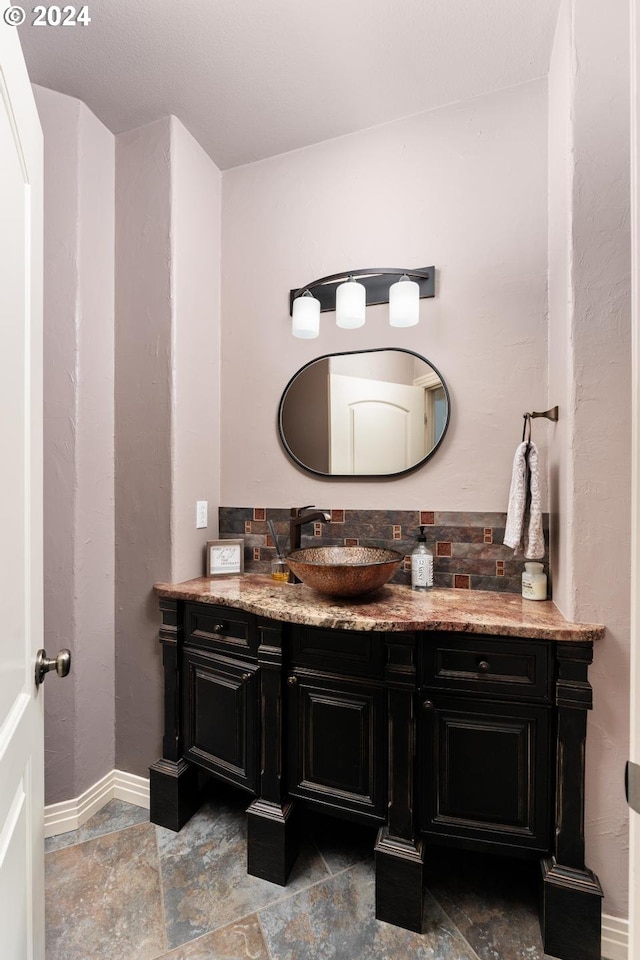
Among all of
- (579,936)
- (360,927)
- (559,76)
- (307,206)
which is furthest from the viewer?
(307,206)

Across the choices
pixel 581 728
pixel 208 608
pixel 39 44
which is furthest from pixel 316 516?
pixel 39 44

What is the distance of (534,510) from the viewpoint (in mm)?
1618

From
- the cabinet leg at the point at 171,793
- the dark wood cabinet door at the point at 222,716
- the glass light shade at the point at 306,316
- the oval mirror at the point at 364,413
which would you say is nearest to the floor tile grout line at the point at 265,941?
the dark wood cabinet door at the point at 222,716

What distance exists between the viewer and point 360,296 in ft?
6.22

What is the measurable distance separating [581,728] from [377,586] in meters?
0.71

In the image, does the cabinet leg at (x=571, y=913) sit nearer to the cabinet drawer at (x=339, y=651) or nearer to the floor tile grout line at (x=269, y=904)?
the floor tile grout line at (x=269, y=904)

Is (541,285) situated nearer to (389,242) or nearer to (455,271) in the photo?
(455,271)

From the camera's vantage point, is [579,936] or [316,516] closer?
[579,936]

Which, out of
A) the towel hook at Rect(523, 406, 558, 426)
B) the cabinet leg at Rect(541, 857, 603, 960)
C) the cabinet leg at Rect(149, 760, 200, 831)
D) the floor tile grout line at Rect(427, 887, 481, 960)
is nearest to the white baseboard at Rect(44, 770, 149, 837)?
the cabinet leg at Rect(149, 760, 200, 831)

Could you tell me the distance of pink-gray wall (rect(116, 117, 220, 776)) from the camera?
1965 millimetres

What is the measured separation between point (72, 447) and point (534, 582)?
6.14ft

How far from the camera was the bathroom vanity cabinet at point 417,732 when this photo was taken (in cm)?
133

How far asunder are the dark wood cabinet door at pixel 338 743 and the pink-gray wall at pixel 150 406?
73 cm

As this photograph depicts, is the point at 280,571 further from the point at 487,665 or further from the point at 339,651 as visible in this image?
the point at 487,665
